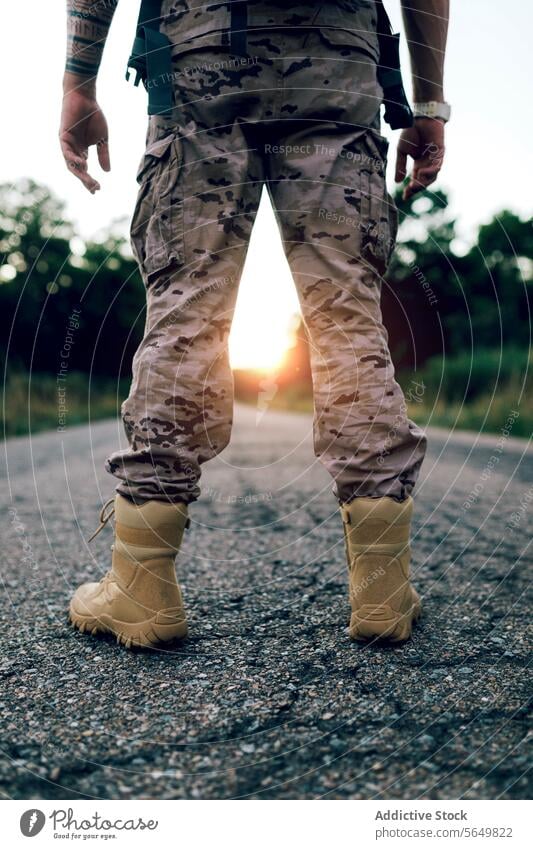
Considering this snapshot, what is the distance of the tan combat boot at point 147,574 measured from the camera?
4.63 ft

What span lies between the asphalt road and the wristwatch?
1174mm

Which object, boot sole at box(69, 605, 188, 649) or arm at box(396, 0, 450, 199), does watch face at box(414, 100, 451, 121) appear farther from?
boot sole at box(69, 605, 188, 649)

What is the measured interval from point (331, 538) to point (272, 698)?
A: 4.32ft

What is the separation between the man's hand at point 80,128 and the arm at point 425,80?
722mm

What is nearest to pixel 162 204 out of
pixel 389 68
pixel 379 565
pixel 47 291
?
pixel 389 68

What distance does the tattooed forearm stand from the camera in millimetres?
1484

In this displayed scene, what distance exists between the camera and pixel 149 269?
1450mm

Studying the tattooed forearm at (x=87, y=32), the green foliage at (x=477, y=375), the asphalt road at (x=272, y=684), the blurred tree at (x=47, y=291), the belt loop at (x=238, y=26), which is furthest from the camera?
the blurred tree at (x=47, y=291)

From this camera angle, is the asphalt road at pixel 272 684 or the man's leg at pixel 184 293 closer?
the asphalt road at pixel 272 684

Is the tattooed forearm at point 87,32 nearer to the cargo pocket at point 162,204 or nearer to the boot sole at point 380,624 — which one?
the cargo pocket at point 162,204

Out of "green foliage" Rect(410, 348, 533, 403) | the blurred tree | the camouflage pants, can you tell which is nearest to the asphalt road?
the camouflage pants

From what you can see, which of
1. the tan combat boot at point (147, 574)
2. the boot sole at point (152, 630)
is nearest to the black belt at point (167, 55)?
the tan combat boot at point (147, 574)

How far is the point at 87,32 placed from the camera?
59.0 inches
